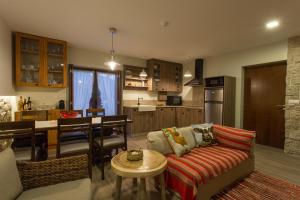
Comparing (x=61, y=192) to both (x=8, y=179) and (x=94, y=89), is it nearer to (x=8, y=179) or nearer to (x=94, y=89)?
(x=8, y=179)

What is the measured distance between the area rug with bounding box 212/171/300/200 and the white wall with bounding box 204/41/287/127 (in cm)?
252

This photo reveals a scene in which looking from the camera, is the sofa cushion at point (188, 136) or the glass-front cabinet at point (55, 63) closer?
the sofa cushion at point (188, 136)

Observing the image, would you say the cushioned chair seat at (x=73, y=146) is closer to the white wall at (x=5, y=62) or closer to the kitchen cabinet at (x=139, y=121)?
the white wall at (x=5, y=62)

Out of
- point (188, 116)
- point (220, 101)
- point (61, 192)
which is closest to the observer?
point (61, 192)

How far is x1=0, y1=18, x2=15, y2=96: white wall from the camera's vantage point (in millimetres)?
2972

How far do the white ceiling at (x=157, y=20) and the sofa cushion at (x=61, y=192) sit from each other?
2.43 metres

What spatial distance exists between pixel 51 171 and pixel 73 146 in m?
0.85

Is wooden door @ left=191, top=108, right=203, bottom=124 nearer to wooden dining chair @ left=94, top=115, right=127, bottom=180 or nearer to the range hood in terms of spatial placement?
the range hood

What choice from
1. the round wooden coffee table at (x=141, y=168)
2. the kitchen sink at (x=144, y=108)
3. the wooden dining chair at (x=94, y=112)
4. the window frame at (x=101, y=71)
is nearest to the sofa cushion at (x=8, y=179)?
the round wooden coffee table at (x=141, y=168)

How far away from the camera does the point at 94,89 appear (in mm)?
5016

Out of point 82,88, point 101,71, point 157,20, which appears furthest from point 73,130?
point 101,71

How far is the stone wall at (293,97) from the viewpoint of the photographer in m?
3.54

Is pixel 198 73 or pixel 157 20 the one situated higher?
pixel 157 20

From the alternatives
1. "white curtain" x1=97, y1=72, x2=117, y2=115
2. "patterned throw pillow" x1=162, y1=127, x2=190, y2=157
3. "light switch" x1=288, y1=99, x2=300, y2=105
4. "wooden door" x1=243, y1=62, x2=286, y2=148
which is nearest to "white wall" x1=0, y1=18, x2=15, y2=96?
"white curtain" x1=97, y1=72, x2=117, y2=115
